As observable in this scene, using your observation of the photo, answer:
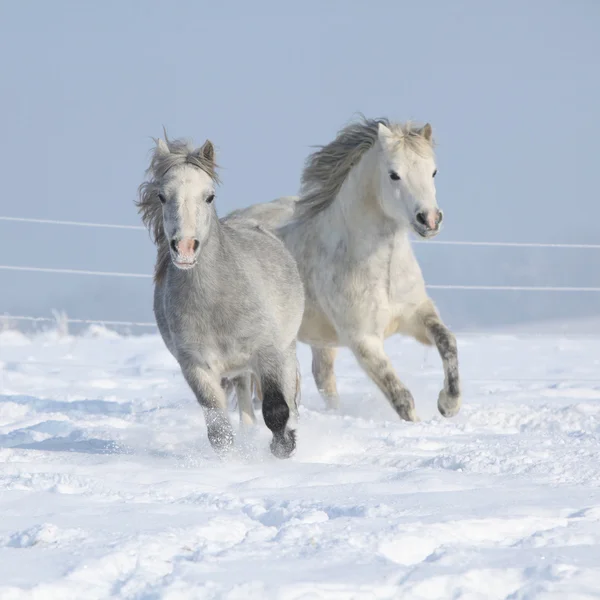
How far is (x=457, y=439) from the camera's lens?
537 cm

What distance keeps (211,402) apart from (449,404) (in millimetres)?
1896

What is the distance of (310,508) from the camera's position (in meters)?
3.42

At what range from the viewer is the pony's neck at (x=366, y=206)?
20.4 feet

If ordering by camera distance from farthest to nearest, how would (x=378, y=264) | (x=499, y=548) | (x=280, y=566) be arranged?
(x=378, y=264) < (x=499, y=548) < (x=280, y=566)

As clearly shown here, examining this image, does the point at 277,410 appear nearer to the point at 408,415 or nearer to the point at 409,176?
the point at 408,415

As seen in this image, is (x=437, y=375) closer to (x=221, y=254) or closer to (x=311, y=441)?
(x=311, y=441)

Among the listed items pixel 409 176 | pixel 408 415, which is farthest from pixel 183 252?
pixel 408 415

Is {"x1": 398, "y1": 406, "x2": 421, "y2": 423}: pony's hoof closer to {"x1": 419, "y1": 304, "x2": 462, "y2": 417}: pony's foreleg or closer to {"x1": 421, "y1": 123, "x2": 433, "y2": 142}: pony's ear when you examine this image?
{"x1": 419, "y1": 304, "x2": 462, "y2": 417}: pony's foreleg

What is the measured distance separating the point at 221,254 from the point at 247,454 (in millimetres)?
964

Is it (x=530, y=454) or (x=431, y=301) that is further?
(x=431, y=301)

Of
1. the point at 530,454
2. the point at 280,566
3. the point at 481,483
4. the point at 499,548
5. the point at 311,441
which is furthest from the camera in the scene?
the point at 311,441

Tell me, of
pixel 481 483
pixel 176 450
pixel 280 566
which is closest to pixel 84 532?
pixel 280 566

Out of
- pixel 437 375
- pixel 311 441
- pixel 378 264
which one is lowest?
pixel 437 375

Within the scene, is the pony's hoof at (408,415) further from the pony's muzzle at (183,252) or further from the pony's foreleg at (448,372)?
the pony's muzzle at (183,252)
